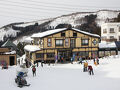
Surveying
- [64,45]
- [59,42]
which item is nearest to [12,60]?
[59,42]

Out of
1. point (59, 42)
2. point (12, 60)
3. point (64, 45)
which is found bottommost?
point (12, 60)

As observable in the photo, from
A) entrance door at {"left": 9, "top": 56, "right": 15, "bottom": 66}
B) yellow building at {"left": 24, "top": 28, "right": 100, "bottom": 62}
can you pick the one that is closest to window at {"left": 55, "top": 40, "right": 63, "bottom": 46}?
yellow building at {"left": 24, "top": 28, "right": 100, "bottom": 62}

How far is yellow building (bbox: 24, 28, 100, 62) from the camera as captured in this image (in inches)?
1449

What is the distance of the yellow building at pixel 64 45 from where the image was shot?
36.8m

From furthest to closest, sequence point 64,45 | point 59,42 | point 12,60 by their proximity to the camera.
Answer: point 64,45 → point 59,42 → point 12,60

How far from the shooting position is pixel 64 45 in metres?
38.3

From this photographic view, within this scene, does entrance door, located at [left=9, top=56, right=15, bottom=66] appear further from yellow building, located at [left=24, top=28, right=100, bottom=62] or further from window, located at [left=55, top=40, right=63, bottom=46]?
window, located at [left=55, top=40, right=63, bottom=46]

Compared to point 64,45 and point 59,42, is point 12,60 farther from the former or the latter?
point 64,45

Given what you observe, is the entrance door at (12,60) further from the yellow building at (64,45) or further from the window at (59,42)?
the window at (59,42)

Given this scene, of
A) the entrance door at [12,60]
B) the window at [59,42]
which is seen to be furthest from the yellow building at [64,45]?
the entrance door at [12,60]

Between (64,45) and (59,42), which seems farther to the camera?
(64,45)

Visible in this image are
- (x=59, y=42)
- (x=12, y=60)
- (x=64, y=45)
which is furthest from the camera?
(x=64, y=45)

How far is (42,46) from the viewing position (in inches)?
1459

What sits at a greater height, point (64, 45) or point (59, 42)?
point (59, 42)
